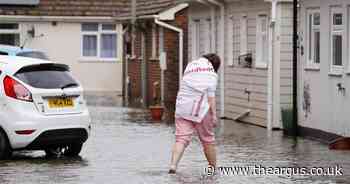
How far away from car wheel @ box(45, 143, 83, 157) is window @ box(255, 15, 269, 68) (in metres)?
8.69

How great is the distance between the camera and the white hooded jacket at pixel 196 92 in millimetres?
14430

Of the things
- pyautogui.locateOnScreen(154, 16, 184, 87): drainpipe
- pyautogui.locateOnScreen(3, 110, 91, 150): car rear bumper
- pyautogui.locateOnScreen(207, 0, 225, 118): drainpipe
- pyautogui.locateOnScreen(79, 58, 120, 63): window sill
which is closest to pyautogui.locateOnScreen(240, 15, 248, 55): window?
pyautogui.locateOnScreen(207, 0, 225, 118): drainpipe

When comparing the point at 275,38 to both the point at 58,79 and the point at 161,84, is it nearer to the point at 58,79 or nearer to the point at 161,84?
the point at 58,79

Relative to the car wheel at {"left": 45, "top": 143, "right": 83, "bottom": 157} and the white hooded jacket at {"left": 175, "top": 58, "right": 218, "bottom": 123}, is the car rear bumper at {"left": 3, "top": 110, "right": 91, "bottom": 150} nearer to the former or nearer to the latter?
the car wheel at {"left": 45, "top": 143, "right": 83, "bottom": 157}

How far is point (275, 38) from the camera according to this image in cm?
2383

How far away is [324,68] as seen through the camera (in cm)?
2131

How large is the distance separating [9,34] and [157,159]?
30309 mm

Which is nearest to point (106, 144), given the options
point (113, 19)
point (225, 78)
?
point (225, 78)

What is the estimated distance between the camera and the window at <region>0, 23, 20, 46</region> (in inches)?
1812

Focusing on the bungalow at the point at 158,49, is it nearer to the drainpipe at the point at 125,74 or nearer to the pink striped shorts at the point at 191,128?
the drainpipe at the point at 125,74

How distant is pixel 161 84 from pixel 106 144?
57.2 feet

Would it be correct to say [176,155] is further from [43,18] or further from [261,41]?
[43,18]

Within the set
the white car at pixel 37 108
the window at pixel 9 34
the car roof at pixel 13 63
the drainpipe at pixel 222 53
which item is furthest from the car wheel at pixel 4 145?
the window at pixel 9 34

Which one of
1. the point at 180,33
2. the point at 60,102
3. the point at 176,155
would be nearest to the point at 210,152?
the point at 176,155
